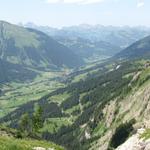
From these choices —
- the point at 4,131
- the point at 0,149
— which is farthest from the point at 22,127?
the point at 0,149

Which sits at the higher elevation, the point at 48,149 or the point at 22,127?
the point at 48,149

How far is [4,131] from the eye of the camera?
9888 centimetres

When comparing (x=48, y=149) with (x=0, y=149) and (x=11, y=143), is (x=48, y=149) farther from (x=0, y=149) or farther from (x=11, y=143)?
(x=0, y=149)

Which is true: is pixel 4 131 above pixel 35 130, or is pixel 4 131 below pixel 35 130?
above

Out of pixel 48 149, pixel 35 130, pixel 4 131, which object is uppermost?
pixel 48 149

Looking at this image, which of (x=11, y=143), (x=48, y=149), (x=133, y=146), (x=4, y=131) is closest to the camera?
(x=133, y=146)

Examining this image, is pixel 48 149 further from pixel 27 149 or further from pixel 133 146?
pixel 133 146

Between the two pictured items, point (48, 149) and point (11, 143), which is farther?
point (48, 149)

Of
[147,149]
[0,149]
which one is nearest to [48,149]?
[0,149]

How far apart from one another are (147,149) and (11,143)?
1870 cm

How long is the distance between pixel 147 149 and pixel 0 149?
17.4 meters

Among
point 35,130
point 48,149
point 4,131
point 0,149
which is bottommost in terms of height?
point 35,130

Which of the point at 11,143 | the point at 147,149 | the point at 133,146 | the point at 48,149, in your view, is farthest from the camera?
the point at 48,149

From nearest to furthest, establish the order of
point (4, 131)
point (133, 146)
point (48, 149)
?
point (133, 146), point (48, 149), point (4, 131)
